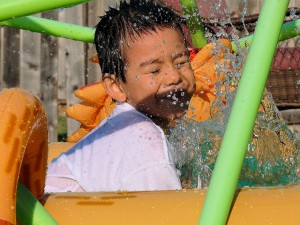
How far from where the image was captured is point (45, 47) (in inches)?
234

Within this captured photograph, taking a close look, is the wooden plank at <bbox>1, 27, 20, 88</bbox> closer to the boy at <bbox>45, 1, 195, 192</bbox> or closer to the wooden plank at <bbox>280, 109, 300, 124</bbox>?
the wooden plank at <bbox>280, 109, 300, 124</bbox>

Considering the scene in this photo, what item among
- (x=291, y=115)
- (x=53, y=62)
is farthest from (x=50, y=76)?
(x=291, y=115)

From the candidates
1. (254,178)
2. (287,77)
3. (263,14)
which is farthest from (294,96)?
(263,14)

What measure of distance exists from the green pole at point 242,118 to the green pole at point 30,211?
0.71 feet

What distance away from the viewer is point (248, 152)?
6.47 ft

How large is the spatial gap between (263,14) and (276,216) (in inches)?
11.5

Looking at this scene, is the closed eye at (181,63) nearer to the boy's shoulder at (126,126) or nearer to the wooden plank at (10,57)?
the boy's shoulder at (126,126)

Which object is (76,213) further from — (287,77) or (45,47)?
(45,47)

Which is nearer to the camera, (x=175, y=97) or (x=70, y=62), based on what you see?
(x=175, y=97)

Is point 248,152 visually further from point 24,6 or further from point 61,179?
point 24,6

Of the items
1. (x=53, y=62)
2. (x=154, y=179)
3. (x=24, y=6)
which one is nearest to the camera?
(x=24, y=6)

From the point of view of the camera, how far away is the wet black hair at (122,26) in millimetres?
2039

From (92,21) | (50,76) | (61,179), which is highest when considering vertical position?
(61,179)

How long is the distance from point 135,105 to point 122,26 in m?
0.20
